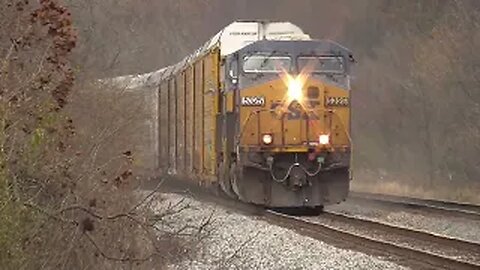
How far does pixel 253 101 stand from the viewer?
663 inches

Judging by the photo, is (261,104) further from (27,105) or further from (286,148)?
(27,105)

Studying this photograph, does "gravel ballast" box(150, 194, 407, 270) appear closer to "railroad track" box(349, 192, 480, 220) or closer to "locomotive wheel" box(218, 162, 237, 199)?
"locomotive wheel" box(218, 162, 237, 199)

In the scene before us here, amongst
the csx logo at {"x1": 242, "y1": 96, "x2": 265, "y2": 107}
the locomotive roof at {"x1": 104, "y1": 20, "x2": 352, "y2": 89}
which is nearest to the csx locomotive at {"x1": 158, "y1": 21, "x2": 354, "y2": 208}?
the csx logo at {"x1": 242, "y1": 96, "x2": 265, "y2": 107}

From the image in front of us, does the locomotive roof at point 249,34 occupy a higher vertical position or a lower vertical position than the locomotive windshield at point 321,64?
higher

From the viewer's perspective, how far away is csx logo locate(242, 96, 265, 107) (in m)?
16.7

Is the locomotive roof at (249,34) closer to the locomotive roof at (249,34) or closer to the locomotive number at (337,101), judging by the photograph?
the locomotive roof at (249,34)

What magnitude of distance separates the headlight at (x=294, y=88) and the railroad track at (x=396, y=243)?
2170mm

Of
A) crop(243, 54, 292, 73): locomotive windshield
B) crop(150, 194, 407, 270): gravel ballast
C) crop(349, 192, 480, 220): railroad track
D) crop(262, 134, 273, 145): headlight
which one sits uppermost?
crop(243, 54, 292, 73): locomotive windshield

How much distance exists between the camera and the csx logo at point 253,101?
16.7 m

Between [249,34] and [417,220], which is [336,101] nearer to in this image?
[417,220]

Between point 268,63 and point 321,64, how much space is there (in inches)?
38.3

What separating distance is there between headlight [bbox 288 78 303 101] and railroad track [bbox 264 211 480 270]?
7.12 ft

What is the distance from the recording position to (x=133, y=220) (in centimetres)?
799

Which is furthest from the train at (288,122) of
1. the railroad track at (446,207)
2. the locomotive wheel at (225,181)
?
the railroad track at (446,207)
